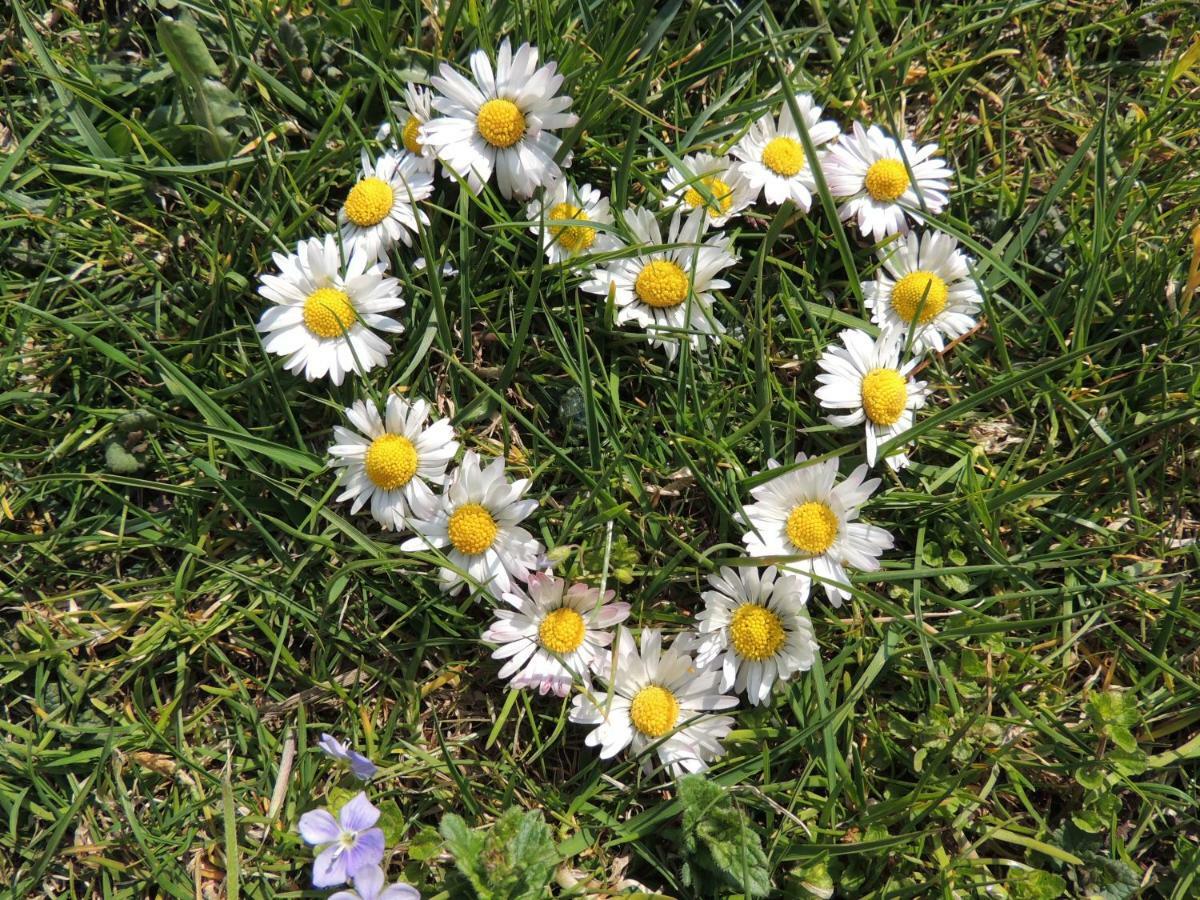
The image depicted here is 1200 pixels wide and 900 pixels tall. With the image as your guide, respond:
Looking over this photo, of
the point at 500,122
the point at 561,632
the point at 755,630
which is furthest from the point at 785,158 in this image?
the point at 561,632

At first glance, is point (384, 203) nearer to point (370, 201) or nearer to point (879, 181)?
point (370, 201)

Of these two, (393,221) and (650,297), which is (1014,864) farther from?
(393,221)

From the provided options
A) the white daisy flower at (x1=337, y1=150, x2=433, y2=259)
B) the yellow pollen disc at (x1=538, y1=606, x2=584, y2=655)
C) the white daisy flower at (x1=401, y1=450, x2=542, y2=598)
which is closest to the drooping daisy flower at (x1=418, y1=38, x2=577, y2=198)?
Answer: the white daisy flower at (x1=337, y1=150, x2=433, y2=259)

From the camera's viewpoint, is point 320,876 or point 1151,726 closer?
point 320,876

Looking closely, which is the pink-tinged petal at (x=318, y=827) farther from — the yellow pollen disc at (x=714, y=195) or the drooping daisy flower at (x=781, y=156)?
the drooping daisy flower at (x=781, y=156)

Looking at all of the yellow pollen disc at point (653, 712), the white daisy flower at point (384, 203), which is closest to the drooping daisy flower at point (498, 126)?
the white daisy flower at point (384, 203)

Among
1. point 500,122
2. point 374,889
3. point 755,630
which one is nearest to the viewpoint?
point 374,889

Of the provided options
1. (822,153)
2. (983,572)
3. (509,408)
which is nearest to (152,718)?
(509,408)
